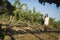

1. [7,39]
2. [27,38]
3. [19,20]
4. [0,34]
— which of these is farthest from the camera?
[19,20]

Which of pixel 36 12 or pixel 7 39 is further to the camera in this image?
pixel 36 12

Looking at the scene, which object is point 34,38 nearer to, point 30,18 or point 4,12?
point 4,12

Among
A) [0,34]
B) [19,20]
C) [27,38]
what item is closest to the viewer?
[0,34]

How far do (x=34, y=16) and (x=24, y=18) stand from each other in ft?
3.73

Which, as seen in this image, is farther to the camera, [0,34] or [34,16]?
[34,16]

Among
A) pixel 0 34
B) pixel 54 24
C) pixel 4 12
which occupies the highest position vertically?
pixel 4 12

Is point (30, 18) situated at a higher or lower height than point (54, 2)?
lower

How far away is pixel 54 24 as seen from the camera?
20688 mm

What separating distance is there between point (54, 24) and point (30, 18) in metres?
2.61

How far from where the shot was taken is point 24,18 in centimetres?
2112

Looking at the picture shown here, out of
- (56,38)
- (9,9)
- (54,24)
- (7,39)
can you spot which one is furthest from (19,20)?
(9,9)

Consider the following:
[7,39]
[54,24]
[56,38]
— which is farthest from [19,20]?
[7,39]

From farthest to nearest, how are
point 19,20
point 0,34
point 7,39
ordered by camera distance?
point 19,20, point 7,39, point 0,34

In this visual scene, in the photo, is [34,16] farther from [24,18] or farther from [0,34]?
[0,34]
